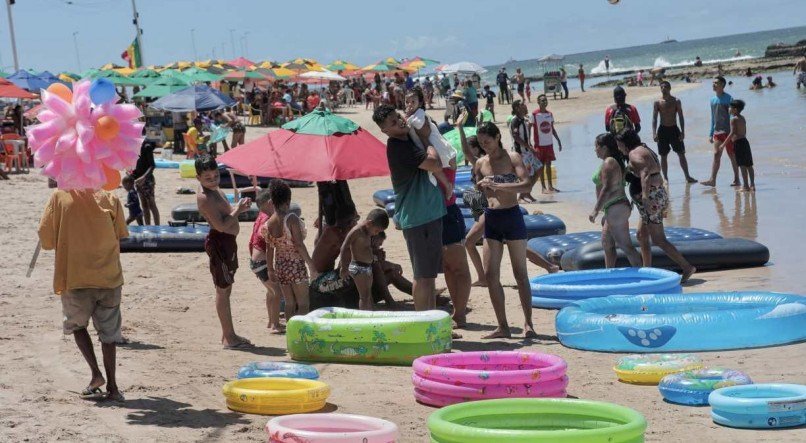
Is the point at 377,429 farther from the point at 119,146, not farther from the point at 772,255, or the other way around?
the point at 772,255

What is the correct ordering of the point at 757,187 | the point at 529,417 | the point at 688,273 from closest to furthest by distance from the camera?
the point at 529,417 < the point at 688,273 < the point at 757,187

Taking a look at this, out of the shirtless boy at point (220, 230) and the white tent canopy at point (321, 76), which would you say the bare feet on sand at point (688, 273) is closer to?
the shirtless boy at point (220, 230)

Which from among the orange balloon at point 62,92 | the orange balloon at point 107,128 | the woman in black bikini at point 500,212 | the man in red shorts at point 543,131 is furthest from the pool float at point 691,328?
the man in red shorts at point 543,131

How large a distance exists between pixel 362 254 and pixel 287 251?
0.61m

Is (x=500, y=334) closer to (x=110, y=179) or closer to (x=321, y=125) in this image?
(x=321, y=125)

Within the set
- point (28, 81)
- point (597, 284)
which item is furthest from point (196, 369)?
point (28, 81)

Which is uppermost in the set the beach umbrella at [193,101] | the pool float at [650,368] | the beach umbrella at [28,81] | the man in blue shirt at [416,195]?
the beach umbrella at [28,81]

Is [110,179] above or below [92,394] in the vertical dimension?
above

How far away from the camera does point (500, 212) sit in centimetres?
814

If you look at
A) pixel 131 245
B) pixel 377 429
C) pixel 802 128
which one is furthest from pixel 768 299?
pixel 802 128

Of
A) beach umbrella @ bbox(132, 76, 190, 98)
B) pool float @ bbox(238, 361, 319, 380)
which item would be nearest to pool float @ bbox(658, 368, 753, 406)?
pool float @ bbox(238, 361, 319, 380)

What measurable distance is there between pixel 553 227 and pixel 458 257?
422 centimetres

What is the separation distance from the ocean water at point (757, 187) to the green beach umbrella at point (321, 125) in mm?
4027

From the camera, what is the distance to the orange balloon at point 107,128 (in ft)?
20.4
